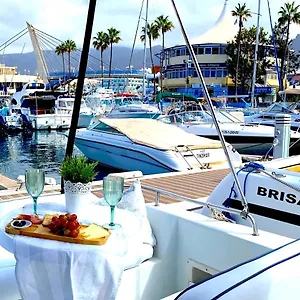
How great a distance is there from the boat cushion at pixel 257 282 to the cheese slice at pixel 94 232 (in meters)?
0.72

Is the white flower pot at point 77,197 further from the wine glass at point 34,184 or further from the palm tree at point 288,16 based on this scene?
the palm tree at point 288,16

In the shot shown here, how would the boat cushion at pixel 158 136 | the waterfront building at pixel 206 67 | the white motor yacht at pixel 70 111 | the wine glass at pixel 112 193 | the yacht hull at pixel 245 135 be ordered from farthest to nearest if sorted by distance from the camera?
1. the waterfront building at pixel 206 67
2. the white motor yacht at pixel 70 111
3. the yacht hull at pixel 245 135
4. the boat cushion at pixel 158 136
5. the wine glass at pixel 112 193

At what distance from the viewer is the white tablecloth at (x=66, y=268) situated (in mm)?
2383

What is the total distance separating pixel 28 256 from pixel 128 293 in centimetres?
112

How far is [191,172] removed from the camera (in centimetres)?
984

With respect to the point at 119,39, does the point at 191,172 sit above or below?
below

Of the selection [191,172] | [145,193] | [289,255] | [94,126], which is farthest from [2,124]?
[289,255]

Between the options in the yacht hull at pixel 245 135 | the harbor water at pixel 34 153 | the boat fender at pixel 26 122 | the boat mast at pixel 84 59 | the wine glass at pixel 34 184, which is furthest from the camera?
the boat fender at pixel 26 122

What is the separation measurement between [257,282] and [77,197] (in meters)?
1.48

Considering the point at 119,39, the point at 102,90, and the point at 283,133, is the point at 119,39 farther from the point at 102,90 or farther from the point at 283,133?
the point at 283,133

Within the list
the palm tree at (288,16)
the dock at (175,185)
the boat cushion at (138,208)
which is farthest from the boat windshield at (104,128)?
the palm tree at (288,16)

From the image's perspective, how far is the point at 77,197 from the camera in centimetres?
298

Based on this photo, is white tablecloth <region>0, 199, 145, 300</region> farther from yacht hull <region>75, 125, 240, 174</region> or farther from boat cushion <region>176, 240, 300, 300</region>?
yacht hull <region>75, 125, 240, 174</region>

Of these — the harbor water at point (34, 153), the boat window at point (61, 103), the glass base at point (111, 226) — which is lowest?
the harbor water at point (34, 153)
